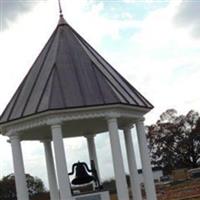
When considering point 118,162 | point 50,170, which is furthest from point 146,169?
point 50,170

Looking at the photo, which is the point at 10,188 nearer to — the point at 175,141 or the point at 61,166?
the point at 175,141

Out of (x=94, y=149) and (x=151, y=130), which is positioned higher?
(x=151, y=130)

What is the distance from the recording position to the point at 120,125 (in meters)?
23.0

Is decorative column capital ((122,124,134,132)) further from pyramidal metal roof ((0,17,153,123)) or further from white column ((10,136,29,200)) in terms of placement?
white column ((10,136,29,200))

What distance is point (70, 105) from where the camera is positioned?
19.0 metres

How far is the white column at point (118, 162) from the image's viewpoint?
1941 cm

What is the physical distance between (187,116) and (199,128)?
6.71 metres

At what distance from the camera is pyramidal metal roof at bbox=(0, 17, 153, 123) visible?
63.7 feet

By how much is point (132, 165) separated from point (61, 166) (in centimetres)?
469

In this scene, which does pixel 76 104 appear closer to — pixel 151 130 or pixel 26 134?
pixel 26 134

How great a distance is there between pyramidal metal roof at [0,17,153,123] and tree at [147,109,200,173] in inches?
3962

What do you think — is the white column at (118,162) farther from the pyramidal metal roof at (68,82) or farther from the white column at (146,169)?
the white column at (146,169)

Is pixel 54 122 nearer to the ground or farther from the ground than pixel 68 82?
nearer to the ground

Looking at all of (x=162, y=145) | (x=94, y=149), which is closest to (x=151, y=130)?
(x=162, y=145)
